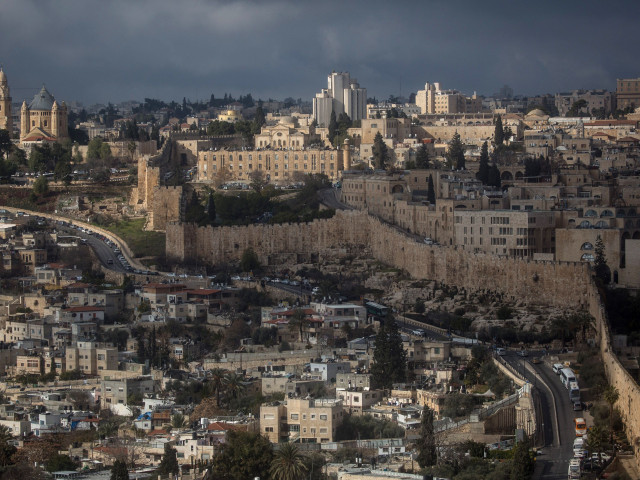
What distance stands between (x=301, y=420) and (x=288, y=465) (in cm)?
497

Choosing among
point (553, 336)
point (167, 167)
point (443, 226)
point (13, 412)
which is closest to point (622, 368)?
point (553, 336)

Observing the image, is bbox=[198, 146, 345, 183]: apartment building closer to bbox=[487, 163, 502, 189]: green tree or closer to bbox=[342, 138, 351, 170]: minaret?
bbox=[342, 138, 351, 170]: minaret

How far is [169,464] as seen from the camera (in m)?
41.7

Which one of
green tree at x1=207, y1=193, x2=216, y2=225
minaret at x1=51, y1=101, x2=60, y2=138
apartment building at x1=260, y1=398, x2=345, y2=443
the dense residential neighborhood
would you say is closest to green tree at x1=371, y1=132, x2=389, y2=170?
the dense residential neighborhood

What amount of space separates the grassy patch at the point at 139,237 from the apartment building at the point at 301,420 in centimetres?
2898

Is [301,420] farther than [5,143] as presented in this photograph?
No

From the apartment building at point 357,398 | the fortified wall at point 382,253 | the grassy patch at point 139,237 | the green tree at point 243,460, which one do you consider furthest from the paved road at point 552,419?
the grassy patch at point 139,237

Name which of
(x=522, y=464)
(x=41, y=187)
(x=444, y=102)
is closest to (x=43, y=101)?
(x=41, y=187)

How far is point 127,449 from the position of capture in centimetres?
4384

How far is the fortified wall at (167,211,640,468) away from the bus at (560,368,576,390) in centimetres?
96

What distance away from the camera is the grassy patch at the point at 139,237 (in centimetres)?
7425

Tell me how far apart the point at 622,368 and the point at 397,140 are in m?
50.0

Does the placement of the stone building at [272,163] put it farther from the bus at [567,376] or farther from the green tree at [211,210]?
the bus at [567,376]

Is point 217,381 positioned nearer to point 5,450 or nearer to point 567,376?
point 5,450
